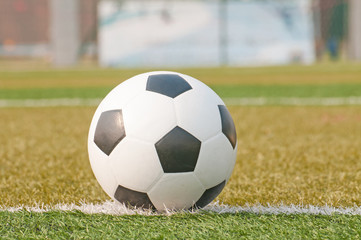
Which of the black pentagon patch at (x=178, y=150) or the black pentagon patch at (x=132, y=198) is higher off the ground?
the black pentagon patch at (x=178, y=150)

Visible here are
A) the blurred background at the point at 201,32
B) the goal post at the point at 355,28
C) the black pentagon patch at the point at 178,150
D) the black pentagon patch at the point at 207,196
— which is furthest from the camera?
the goal post at the point at 355,28

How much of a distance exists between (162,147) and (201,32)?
27620 millimetres

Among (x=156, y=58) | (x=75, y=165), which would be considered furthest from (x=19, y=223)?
(x=156, y=58)

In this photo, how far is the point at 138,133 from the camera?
7.85ft

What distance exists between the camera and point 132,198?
8.02ft

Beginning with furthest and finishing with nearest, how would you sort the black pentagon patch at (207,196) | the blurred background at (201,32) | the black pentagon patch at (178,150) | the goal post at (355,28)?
the goal post at (355,28) → the blurred background at (201,32) → the black pentagon patch at (207,196) → the black pentagon patch at (178,150)

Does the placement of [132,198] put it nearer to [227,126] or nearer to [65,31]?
[227,126]

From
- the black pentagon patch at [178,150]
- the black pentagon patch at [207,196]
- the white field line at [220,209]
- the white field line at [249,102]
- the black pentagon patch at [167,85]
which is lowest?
the white field line at [249,102]

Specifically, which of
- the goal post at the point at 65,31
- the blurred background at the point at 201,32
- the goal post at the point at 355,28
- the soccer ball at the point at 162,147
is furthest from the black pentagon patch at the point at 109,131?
the goal post at the point at 355,28

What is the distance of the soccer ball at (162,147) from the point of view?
237 cm

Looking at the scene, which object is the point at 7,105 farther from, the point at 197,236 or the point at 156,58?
the point at 156,58

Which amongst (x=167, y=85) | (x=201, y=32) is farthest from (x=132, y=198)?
(x=201, y=32)

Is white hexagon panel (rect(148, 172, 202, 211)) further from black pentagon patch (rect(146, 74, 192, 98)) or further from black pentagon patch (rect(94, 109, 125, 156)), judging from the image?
black pentagon patch (rect(146, 74, 192, 98))

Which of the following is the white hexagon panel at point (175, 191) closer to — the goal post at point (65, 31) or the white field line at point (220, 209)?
the white field line at point (220, 209)
